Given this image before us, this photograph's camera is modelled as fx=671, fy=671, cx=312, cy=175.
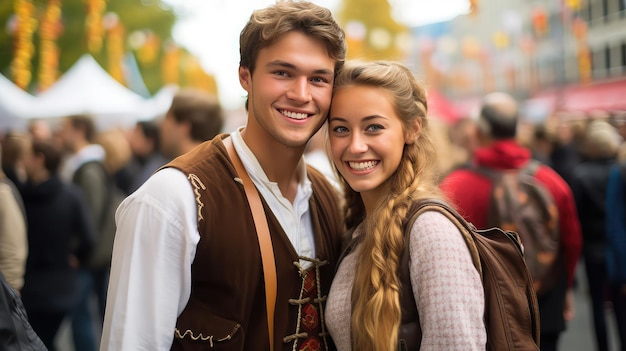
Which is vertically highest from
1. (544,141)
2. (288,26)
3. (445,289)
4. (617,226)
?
(288,26)

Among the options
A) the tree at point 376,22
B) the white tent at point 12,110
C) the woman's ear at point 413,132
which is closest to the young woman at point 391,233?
the woman's ear at point 413,132

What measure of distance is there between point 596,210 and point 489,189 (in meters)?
3.06

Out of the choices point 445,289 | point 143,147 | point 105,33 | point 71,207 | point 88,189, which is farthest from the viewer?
point 105,33

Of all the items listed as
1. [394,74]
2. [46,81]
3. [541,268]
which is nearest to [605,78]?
[46,81]

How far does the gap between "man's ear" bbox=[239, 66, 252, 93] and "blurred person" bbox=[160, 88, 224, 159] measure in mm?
2270

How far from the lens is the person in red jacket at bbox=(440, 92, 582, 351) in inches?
172

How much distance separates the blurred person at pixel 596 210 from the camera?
253 inches

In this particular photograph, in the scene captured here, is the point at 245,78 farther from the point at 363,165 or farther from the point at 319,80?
the point at 363,165

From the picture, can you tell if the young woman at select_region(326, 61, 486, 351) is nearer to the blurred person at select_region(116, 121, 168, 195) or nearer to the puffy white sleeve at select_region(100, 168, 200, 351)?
the puffy white sleeve at select_region(100, 168, 200, 351)

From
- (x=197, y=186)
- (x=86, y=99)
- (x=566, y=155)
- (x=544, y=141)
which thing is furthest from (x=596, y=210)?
(x=86, y=99)

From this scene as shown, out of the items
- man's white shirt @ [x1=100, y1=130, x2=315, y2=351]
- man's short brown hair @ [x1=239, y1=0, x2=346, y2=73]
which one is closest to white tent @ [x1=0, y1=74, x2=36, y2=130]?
man's short brown hair @ [x1=239, y1=0, x2=346, y2=73]

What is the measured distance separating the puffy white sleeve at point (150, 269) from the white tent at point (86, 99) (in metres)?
10.3

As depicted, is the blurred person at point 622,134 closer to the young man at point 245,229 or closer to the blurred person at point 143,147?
the young man at point 245,229

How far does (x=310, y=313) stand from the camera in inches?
98.8
